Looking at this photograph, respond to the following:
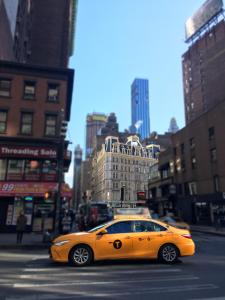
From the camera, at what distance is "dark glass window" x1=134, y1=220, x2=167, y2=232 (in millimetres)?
10727

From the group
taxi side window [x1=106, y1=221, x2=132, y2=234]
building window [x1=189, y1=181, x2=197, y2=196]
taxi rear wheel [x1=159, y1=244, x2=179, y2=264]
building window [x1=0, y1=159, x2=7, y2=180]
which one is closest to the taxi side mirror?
taxi side window [x1=106, y1=221, x2=132, y2=234]

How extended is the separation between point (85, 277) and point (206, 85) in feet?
266

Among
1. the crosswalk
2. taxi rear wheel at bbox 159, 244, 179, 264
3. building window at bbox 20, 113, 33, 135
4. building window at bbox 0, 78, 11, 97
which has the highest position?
→ building window at bbox 0, 78, 11, 97

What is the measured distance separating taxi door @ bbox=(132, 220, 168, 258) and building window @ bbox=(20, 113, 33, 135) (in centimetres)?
1898

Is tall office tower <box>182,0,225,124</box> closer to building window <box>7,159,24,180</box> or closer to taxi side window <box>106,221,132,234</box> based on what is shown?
building window <box>7,159,24,180</box>

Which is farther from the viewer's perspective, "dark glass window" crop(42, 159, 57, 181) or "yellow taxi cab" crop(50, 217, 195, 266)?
"dark glass window" crop(42, 159, 57, 181)

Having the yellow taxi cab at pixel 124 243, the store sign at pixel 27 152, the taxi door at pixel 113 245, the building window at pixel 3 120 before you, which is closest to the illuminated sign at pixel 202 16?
the building window at pixel 3 120

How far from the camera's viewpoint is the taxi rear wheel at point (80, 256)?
395 inches

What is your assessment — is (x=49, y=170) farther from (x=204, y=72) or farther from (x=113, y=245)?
(x=204, y=72)

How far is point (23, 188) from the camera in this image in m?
24.7

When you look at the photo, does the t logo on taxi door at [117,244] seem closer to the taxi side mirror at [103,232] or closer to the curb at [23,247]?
the taxi side mirror at [103,232]

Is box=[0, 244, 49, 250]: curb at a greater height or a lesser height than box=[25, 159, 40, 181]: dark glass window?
lesser

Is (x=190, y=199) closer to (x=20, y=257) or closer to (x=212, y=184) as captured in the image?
(x=212, y=184)

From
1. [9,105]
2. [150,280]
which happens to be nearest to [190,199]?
[9,105]
